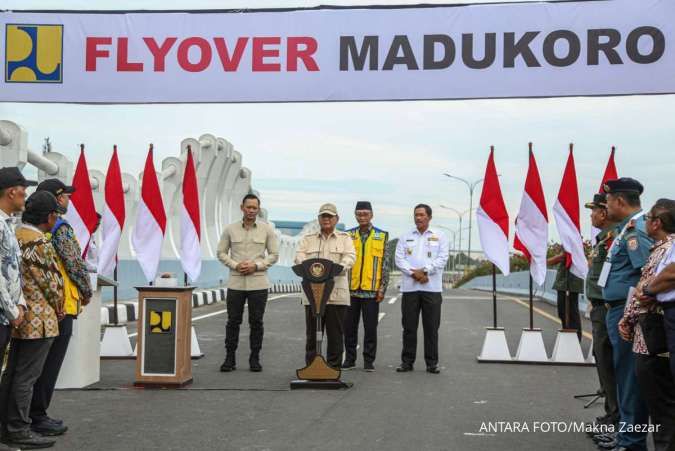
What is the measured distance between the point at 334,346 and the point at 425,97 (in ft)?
9.85

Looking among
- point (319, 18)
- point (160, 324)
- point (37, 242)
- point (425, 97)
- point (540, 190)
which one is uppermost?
point (319, 18)

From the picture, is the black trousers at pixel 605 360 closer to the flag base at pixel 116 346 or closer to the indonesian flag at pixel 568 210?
the indonesian flag at pixel 568 210

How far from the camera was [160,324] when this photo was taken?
30.5 feet

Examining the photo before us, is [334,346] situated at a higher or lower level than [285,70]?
lower

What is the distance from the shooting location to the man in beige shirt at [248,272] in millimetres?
10391

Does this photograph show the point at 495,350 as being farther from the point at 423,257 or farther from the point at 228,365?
the point at 228,365

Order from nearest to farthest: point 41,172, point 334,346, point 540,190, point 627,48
Answer: point 627,48 → point 334,346 → point 540,190 → point 41,172

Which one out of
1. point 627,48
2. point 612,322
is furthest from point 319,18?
point 612,322

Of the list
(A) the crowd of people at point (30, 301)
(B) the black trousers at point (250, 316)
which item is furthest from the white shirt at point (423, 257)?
(A) the crowd of people at point (30, 301)

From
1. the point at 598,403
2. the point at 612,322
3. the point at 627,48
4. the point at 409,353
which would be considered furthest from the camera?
the point at 409,353

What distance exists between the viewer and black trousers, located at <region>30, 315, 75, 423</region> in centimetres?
692

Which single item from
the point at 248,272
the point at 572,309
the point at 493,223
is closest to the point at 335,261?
the point at 248,272

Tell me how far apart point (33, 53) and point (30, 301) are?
4.44 m

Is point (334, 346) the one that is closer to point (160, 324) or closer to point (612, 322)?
point (160, 324)
